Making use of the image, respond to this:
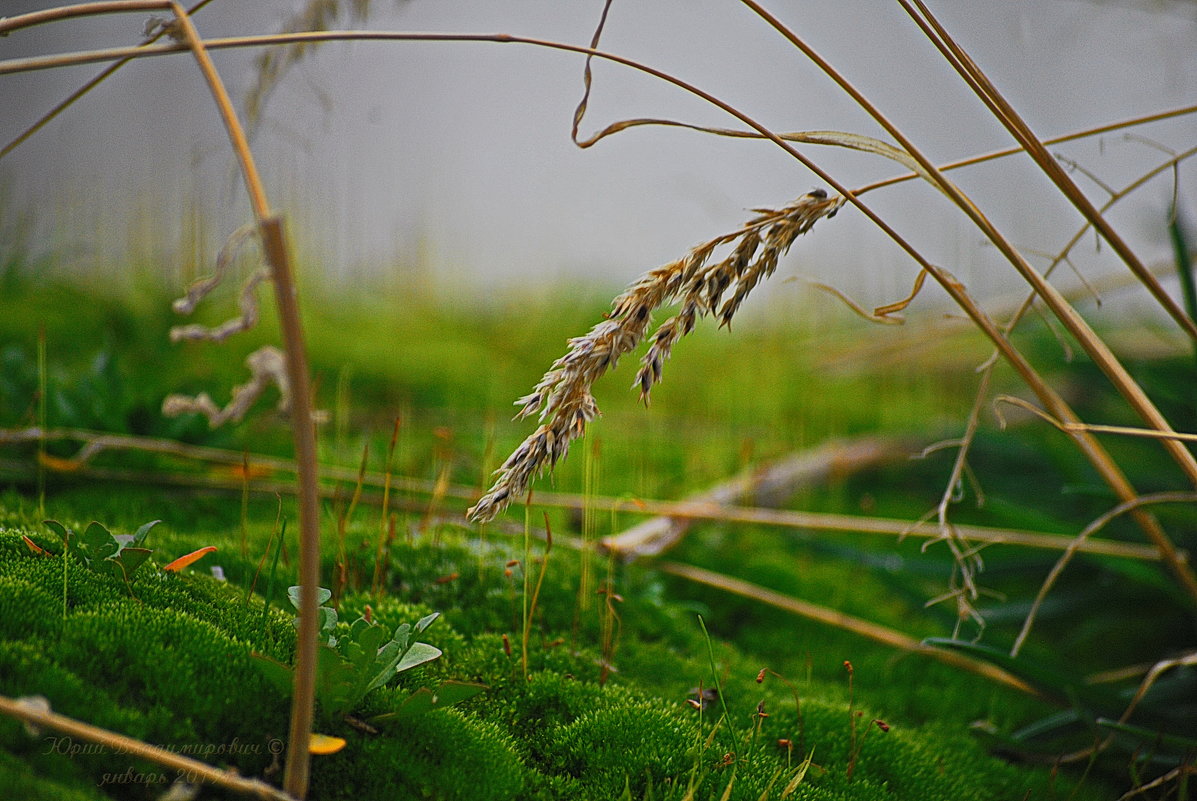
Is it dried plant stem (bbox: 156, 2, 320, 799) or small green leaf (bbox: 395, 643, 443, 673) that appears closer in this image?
dried plant stem (bbox: 156, 2, 320, 799)

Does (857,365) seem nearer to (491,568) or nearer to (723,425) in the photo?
(723,425)

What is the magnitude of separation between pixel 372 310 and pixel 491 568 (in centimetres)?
258

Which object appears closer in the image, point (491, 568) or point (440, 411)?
point (491, 568)

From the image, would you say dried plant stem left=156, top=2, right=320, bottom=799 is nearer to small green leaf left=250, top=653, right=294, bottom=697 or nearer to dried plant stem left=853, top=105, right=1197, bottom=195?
small green leaf left=250, top=653, right=294, bottom=697

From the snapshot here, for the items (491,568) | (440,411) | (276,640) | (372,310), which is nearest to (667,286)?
(276,640)

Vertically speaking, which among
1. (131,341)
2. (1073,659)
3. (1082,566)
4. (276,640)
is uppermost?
(131,341)

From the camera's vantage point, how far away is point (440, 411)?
2.50 meters

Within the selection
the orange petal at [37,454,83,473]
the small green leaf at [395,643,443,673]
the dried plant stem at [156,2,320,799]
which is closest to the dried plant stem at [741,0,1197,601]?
the dried plant stem at [156,2,320,799]

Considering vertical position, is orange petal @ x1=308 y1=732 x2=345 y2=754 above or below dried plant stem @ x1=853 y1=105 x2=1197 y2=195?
below

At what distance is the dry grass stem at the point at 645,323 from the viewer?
603 mm

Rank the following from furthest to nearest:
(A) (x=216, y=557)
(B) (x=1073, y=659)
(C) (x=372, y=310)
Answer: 1. (C) (x=372, y=310)
2. (B) (x=1073, y=659)
3. (A) (x=216, y=557)

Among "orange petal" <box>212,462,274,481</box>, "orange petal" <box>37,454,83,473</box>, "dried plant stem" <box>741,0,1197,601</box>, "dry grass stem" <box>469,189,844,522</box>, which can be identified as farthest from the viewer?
"orange petal" <box>212,462,274,481</box>

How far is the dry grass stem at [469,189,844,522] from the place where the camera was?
0.60 meters

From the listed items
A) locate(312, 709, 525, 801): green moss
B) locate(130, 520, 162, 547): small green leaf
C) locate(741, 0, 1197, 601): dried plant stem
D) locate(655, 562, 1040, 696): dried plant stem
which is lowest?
locate(655, 562, 1040, 696): dried plant stem
